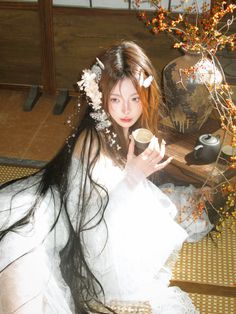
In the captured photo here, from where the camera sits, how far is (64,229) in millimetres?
2281

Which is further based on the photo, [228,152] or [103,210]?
[228,152]

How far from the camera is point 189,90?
2.56m

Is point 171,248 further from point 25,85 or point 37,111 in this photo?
point 25,85

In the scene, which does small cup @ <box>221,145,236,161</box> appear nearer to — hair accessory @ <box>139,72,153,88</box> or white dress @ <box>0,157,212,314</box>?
white dress @ <box>0,157,212,314</box>

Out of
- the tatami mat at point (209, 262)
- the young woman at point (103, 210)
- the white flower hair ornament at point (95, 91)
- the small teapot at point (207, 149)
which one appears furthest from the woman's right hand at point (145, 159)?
the tatami mat at point (209, 262)

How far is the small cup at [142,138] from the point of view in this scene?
235 centimetres

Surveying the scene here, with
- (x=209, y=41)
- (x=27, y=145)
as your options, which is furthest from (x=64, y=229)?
(x=27, y=145)

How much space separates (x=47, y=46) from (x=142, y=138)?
6.32 ft

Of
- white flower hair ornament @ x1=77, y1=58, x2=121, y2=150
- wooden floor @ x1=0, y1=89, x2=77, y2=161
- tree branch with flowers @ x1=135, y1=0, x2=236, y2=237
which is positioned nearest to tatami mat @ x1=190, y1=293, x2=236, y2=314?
tree branch with flowers @ x1=135, y1=0, x2=236, y2=237

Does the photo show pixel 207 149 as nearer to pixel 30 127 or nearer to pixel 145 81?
pixel 145 81

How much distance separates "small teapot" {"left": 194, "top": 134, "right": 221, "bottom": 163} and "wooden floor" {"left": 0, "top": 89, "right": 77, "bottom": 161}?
4.49 feet

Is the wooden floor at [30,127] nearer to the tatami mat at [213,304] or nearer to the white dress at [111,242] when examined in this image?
the white dress at [111,242]

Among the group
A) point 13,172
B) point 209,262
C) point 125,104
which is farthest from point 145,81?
point 13,172

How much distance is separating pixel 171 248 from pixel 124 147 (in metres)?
0.53
